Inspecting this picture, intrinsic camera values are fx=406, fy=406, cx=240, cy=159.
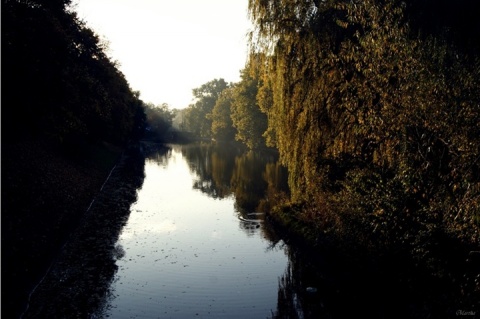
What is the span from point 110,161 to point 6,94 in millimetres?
31051

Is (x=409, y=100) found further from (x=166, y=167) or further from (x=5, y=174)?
(x=166, y=167)

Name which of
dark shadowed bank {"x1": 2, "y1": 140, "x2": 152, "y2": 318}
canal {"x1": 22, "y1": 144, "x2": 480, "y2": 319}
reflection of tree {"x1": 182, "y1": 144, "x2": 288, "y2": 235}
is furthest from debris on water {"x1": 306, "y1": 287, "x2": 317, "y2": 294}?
reflection of tree {"x1": 182, "y1": 144, "x2": 288, "y2": 235}

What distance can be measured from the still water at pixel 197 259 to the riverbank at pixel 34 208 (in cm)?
280

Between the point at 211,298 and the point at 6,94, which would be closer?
the point at 211,298

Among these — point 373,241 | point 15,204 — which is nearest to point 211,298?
point 373,241

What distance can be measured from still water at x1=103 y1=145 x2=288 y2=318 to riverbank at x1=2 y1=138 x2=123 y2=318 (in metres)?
2.80

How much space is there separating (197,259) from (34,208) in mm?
7545

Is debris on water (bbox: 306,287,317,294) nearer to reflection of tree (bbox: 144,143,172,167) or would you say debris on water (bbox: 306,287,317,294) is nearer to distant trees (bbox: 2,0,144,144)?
distant trees (bbox: 2,0,144,144)

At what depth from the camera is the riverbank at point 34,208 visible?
1323 centimetres

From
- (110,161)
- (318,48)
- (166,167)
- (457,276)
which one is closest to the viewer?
(457,276)

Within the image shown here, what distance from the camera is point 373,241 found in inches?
622

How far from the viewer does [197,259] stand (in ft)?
60.3

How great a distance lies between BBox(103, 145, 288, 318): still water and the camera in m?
13.8

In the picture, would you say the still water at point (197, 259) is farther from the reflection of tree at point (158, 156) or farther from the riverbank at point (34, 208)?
the reflection of tree at point (158, 156)
